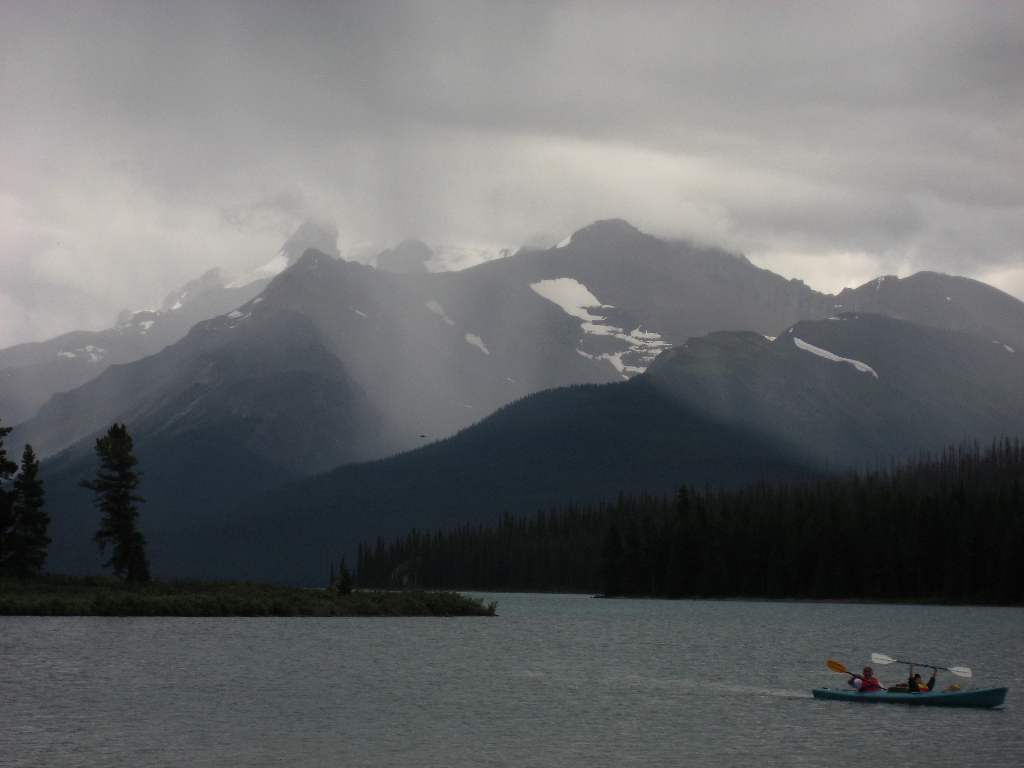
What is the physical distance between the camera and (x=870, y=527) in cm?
18688

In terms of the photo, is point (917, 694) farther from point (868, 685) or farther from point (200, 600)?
point (200, 600)

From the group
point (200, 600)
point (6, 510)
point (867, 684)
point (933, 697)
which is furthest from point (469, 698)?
point (6, 510)

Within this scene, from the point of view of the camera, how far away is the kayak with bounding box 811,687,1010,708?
71.9 meters

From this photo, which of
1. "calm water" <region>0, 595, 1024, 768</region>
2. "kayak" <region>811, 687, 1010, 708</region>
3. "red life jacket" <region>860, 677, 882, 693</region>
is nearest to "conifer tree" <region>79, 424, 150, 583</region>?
"calm water" <region>0, 595, 1024, 768</region>

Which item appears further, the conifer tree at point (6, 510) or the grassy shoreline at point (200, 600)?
the grassy shoreline at point (200, 600)

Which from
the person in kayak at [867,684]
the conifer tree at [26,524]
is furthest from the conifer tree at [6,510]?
the person in kayak at [867,684]

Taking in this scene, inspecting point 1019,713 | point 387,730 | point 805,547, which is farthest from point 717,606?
point 387,730

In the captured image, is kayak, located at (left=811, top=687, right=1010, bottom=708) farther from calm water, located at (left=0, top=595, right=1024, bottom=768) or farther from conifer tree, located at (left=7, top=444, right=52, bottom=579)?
conifer tree, located at (left=7, top=444, right=52, bottom=579)

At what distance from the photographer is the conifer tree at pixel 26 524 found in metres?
121

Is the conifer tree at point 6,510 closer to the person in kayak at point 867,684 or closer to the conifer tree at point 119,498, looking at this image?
the conifer tree at point 119,498

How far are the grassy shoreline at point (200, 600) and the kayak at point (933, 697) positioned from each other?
67.8 metres

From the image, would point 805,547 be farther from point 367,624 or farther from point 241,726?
point 241,726

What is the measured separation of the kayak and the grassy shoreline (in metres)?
67.8

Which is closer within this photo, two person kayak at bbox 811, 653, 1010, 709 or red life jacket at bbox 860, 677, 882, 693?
two person kayak at bbox 811, 653, 1010, 709
